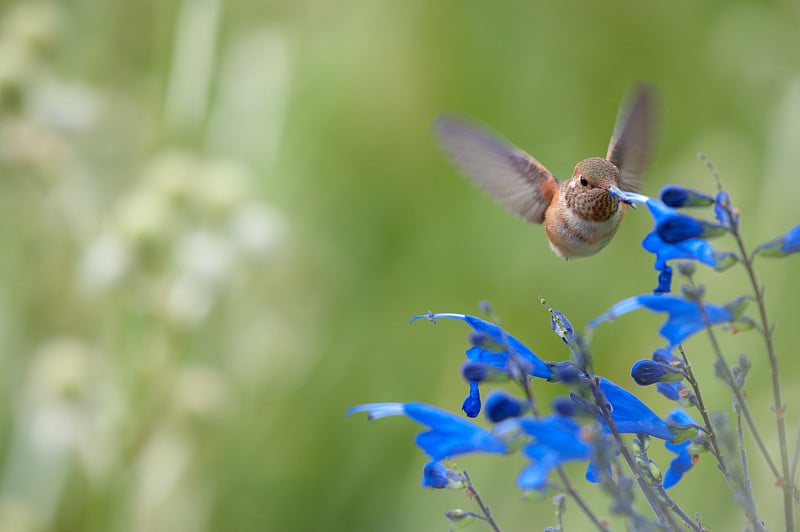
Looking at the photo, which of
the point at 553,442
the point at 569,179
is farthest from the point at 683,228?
the point at 569,179

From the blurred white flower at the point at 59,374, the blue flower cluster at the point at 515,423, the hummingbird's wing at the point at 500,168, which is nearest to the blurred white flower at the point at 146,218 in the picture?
the blurred white flower at the point at 59,374

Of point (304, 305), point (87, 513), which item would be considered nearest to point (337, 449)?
point (304, 305)

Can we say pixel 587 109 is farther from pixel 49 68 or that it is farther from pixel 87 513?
pixel 87 513

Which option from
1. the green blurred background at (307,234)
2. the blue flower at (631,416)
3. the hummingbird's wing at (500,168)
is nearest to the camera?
the blue flower at (631,416)

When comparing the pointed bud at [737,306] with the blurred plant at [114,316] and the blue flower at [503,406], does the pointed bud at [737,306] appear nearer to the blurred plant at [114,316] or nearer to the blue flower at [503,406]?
the blue flower at [503,406]

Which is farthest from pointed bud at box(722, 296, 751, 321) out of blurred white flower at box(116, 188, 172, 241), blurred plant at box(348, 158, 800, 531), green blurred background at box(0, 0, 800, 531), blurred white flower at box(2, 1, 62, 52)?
blurred white flower at box(2, 1, 62, 52)

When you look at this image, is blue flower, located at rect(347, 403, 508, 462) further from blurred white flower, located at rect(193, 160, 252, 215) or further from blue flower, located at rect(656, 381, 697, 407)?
blurred white flower, located at rect(193, 160, 252, 215)

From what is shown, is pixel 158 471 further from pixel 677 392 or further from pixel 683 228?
pixel 683 228

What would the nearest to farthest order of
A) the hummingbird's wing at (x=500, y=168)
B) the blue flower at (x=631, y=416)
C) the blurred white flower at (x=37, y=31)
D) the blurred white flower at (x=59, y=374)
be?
1. the blue flower at (x=631, y=416)
2. the hummingbird's wing at (x=500, y=168)
3. the blurred white flower at (x=59, y=374)
4. the blurred white flower at (x=37, y=31)
